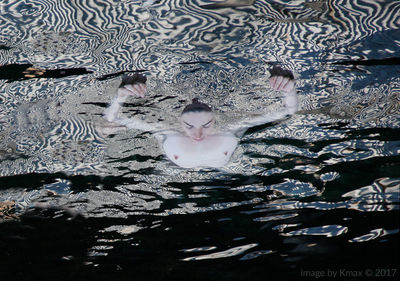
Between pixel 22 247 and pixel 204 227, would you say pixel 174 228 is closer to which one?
pixel 204 227

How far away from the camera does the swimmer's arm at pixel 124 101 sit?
3934mm

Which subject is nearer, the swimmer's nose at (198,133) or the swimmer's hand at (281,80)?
the swimmer's hand at (281,80)

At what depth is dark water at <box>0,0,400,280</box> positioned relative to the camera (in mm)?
3869

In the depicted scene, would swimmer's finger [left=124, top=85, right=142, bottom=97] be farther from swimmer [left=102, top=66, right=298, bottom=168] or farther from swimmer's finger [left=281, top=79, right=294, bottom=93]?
swimmer's finger [left=281, top=79, right=294, bottom=93]

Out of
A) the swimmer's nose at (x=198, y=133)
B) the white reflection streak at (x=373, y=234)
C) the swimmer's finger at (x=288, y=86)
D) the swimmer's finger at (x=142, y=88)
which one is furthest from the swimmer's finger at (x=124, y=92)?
the white reflection streak at (x=373, y=234)

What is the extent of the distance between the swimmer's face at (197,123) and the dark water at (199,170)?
32 centimetres

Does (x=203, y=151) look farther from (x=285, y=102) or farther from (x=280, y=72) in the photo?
(x=280, y=72)

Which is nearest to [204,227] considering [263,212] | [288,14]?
[263,212]

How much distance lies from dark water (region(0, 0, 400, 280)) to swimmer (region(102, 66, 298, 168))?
0.12 metres

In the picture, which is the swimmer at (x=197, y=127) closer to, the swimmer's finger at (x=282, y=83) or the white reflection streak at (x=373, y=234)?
the swimmer's finger at (x=282, y=83)

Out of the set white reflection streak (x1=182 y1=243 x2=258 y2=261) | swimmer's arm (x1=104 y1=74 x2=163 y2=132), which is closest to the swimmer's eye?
swimmer's arm (x1=104 y1=74 x2=163 y2=132)

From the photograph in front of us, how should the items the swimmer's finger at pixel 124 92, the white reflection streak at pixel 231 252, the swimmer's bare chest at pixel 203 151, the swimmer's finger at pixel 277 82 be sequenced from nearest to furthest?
1. the swimmer's finger at pixel 277 82
2. the swimmer's finger at pixel 124 92
3. the swimmer's bare chest at pixel 203 151
4. the white reflection streak at pixel 231 252

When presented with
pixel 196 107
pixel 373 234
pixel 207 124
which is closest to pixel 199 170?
pixel 207 124

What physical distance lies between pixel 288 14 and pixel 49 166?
3105 millimetres
